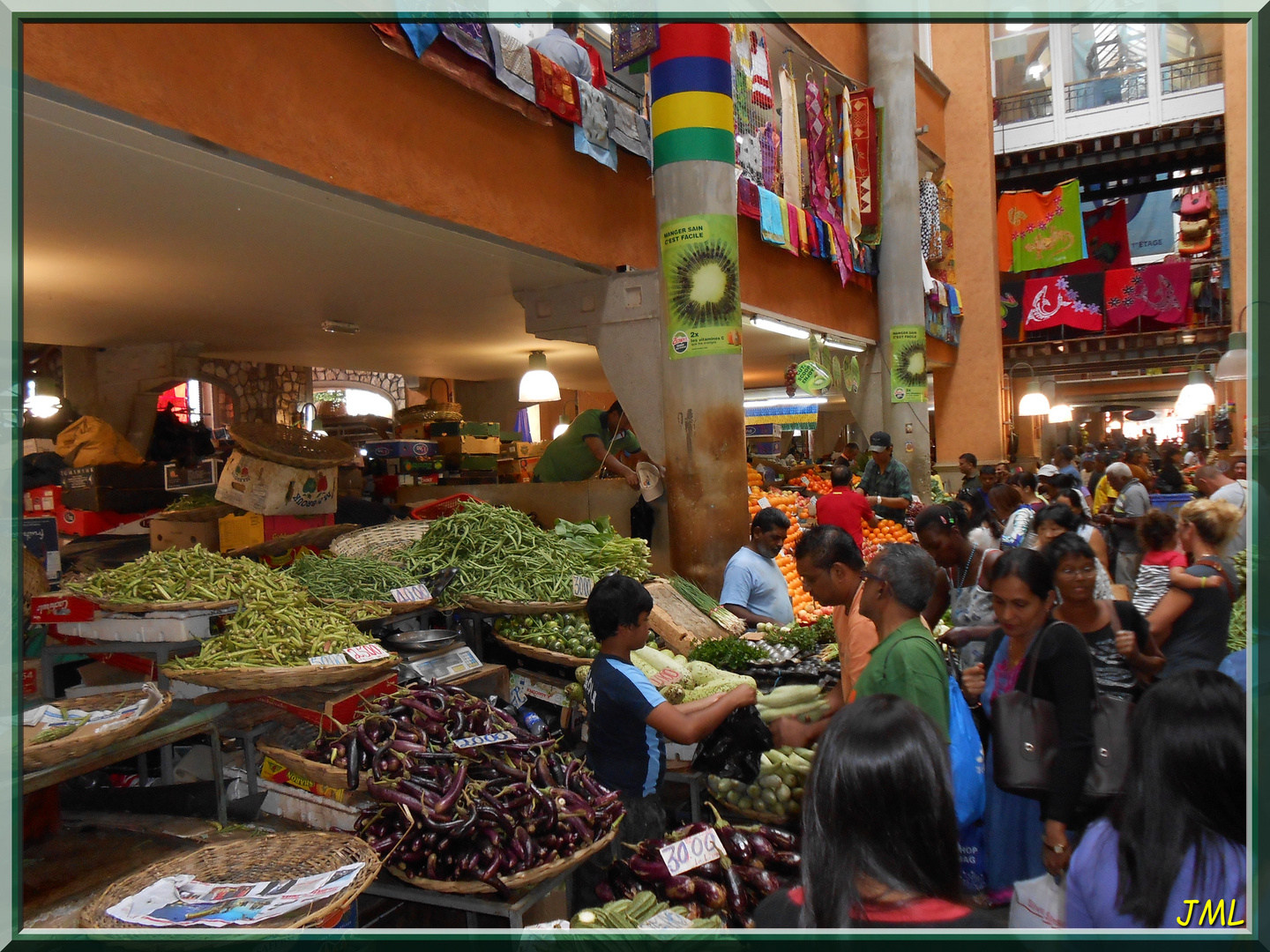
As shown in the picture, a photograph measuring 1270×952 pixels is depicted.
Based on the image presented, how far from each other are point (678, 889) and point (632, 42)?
21.1 ft

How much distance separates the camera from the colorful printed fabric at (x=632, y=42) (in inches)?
263

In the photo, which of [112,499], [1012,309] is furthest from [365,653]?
[1012,309]

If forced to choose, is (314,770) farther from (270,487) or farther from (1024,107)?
(1024,107)

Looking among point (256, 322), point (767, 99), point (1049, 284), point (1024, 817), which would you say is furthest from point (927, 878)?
point (1049, 284)

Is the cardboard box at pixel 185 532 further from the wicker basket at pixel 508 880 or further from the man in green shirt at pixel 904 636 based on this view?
the man in green shirt at pixel 904 636

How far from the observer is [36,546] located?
5.05 m

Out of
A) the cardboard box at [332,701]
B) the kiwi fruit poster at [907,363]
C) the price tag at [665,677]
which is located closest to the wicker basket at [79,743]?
the cardboard box at [332,701]

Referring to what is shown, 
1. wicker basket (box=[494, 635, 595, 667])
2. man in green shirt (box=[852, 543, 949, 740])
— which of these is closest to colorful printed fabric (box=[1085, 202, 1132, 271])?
wicker basket (box=[494, 635, 595, 667])

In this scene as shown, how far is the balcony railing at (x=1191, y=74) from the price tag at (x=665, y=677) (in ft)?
73.0

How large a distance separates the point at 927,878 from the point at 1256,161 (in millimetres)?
2121

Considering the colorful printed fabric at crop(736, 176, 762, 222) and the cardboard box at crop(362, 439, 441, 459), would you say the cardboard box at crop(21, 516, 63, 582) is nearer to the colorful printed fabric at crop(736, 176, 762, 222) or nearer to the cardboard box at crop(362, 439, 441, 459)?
the cardboard box at crop(362, 439, 441, 459)

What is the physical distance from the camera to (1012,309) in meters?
20.1

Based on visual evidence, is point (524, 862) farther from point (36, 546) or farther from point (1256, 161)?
point (36, 546)

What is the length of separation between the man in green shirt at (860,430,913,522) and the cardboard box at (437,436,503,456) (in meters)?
5.19
